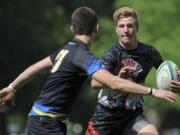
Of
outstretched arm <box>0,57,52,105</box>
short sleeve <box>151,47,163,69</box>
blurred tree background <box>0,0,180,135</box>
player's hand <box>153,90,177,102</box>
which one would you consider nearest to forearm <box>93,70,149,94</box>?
player's hand <box>153,90,177,102</box>

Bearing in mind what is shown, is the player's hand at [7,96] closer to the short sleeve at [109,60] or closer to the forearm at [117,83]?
the short sleeve at [109,60]

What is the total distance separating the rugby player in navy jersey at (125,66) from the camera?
30.7ft

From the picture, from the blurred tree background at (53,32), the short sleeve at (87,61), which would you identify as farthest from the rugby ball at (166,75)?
the blurred tree background at (53,32)

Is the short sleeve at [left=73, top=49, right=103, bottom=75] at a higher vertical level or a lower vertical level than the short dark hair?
lower

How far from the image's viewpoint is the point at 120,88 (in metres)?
7.72

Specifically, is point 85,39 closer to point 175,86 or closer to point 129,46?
point 175,86

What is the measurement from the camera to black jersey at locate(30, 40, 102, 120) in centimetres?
802

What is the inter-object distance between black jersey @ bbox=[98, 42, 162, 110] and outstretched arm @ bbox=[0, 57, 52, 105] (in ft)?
2.55

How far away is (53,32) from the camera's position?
37125 mm

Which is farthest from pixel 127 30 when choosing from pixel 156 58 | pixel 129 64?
pixel 156 58

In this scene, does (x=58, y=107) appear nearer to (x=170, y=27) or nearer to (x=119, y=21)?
(x=119, y=21)

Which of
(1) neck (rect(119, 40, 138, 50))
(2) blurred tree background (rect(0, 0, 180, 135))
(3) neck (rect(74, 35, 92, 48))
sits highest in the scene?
(3) neck (rect(74, 35, 92, 48))

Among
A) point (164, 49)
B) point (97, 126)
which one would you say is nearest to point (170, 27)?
point (164, 49)

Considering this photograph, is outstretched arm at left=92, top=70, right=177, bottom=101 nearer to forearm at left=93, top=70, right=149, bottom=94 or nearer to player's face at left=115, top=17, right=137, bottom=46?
forearm at left=93, top=70, right=149, bottom=94
